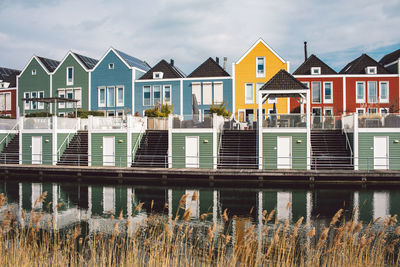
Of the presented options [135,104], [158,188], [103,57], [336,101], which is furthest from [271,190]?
[103,57]

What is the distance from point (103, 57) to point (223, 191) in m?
28.2

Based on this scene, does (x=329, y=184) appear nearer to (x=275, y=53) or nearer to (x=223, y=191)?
(x=223, y=191)

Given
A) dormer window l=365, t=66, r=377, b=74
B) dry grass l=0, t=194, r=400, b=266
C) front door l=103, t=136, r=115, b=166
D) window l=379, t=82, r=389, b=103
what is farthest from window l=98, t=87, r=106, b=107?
dry grass l=0, t=194, r=400, b=266

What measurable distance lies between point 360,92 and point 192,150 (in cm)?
2181

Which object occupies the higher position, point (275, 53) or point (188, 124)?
point (275, 53)

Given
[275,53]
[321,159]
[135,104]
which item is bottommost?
[321,159]

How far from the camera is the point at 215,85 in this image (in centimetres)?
3928

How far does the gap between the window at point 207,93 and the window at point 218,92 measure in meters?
0.56

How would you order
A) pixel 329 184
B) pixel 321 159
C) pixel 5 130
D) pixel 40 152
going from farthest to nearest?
1. pixel 5 130
2. pixel 40 152
3. pixel 321 159
4. pixel 329 184

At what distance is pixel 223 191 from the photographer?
20438 millimetres

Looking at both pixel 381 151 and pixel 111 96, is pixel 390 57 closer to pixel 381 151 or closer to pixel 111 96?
pixel 381 151

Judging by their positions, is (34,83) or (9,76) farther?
(9,76)

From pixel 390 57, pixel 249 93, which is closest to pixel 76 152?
pixel 249 93

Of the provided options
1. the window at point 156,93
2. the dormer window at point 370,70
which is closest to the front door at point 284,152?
the window at point 156,93
